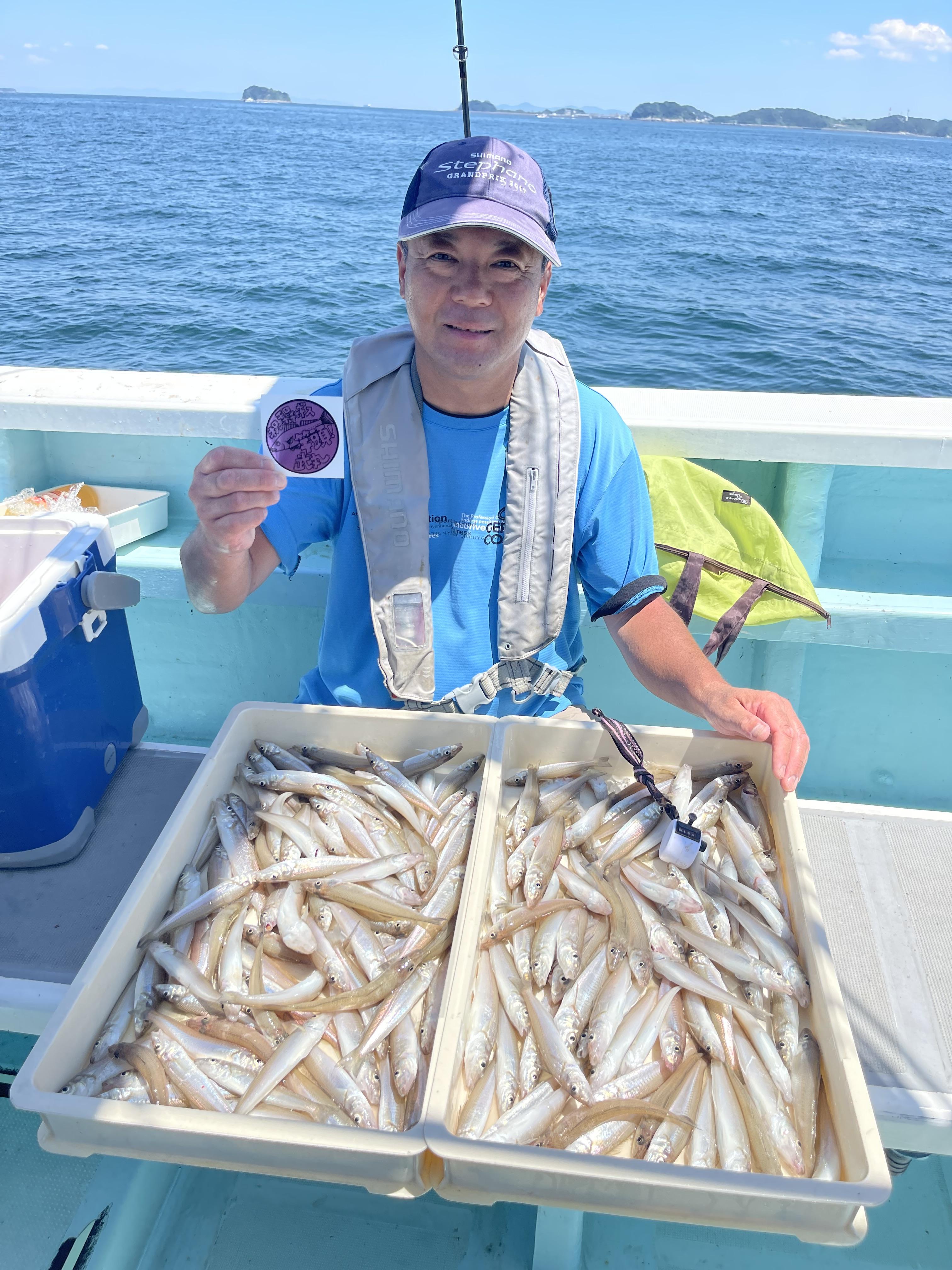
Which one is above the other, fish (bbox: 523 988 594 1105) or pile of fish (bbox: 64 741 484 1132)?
pile of fish (bbox: 64 741 484 1132)

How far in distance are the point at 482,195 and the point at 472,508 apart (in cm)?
75

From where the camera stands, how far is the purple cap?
6.63 ft

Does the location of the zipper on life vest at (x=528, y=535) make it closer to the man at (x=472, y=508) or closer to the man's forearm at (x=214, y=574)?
the man at (x=472, y=508)

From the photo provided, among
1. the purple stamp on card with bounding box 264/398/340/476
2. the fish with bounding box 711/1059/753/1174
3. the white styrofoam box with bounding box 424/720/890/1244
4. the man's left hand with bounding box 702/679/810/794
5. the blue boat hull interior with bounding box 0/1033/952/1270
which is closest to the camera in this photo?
the white styrofoam box with bounding box 424/720/890/1244

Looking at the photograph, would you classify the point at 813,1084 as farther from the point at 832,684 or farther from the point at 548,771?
the point at 832,684

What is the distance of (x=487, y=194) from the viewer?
2.04 meters

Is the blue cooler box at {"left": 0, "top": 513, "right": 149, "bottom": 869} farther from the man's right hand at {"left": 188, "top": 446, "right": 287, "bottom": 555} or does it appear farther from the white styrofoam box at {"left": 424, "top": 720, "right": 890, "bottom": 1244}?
the white styrofoam box at {"left": 424, "top": 720, "right": 890, "bottom": 1244}

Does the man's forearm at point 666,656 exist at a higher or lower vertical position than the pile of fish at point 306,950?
higher

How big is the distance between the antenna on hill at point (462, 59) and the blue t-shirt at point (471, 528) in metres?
1.45

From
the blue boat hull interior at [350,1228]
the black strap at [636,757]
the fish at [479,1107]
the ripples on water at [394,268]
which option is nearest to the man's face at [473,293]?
the black strap at [636,757]

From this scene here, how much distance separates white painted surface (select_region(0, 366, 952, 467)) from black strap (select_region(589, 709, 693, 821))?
1.43m

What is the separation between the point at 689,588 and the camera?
302cm

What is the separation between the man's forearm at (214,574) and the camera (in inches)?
81.7

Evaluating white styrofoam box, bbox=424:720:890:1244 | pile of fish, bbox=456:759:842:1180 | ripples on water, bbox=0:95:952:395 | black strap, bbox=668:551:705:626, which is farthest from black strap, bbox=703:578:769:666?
ripples on water, bbox=0:95:952:395
